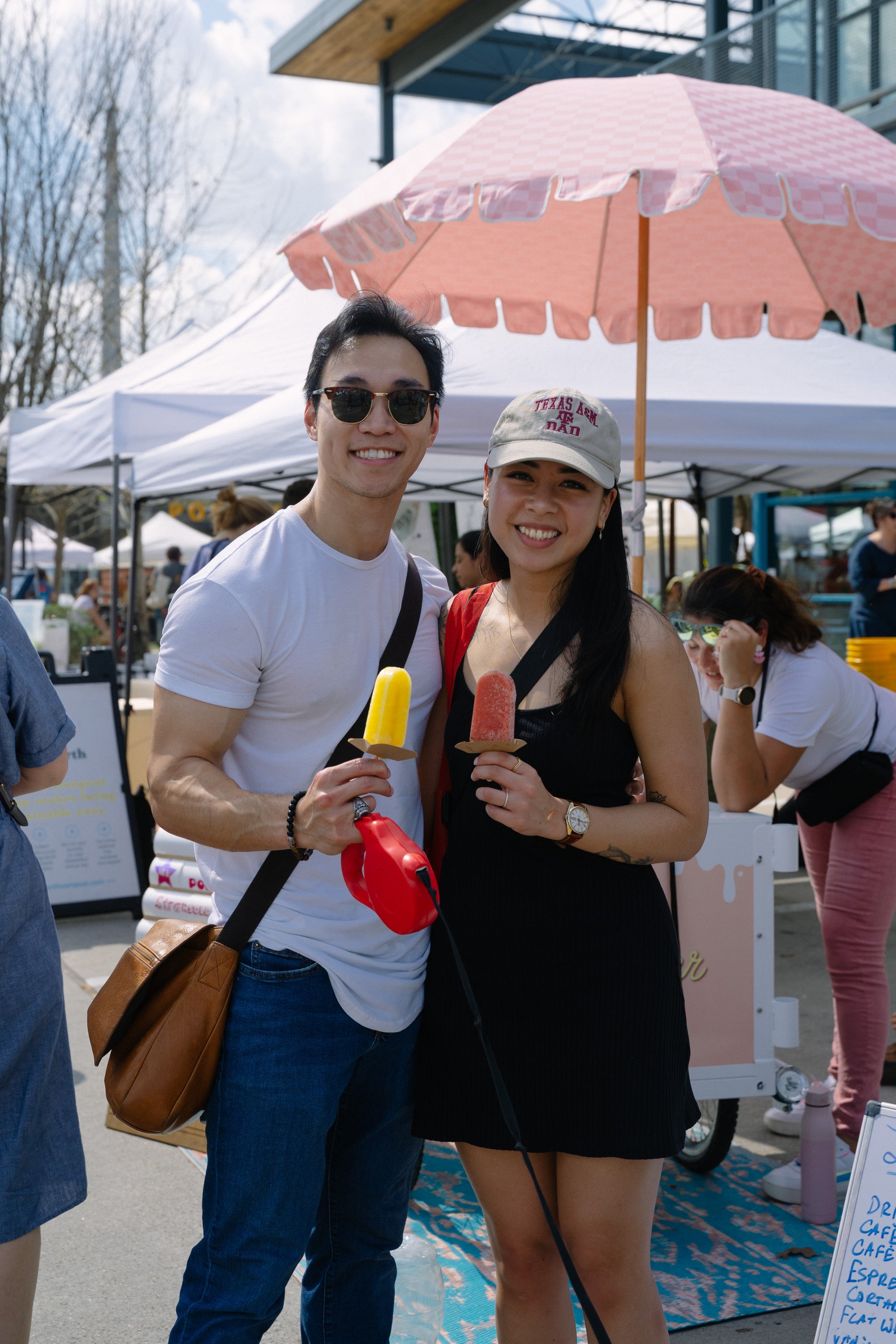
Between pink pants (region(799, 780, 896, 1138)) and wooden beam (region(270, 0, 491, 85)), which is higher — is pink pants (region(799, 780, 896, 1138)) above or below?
below

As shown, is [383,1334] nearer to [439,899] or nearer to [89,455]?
[439,899]

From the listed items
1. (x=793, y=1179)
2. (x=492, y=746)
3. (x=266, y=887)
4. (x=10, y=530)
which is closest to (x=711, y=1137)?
(x=793, y=1179)

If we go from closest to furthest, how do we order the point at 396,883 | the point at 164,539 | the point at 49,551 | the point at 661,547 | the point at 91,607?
the point at 396,883
the point at 661,547
the point at 91,607
the point at 164,539
the point at 49,551

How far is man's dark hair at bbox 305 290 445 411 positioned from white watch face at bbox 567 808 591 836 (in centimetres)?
79

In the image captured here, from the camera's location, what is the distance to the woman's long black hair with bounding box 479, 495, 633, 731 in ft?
6.63

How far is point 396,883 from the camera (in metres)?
1.65

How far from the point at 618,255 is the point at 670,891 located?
2370 mm

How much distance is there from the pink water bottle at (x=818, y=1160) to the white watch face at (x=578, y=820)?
1.95m

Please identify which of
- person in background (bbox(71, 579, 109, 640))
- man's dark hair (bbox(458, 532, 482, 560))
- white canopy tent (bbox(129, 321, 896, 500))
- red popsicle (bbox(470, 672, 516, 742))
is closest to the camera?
red popsicle (bbox(470, 672, 516, 742))

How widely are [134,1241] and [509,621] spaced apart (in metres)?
2.35

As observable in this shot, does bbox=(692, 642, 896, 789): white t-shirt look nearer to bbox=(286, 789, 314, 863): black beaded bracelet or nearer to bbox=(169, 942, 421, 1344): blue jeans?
bbox=(169, 942, 421, 1344): blue jeans

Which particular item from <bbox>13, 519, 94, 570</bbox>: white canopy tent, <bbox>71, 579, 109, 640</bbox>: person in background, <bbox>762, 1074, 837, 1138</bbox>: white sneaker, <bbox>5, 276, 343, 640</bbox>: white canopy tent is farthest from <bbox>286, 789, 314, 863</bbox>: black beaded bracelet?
<bbox>13, 519, 94, 570</bbox>: white canopy tent

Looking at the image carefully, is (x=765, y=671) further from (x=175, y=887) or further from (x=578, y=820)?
(x=175, y=887)

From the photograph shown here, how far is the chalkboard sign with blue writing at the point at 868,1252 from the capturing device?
6.75 ft
